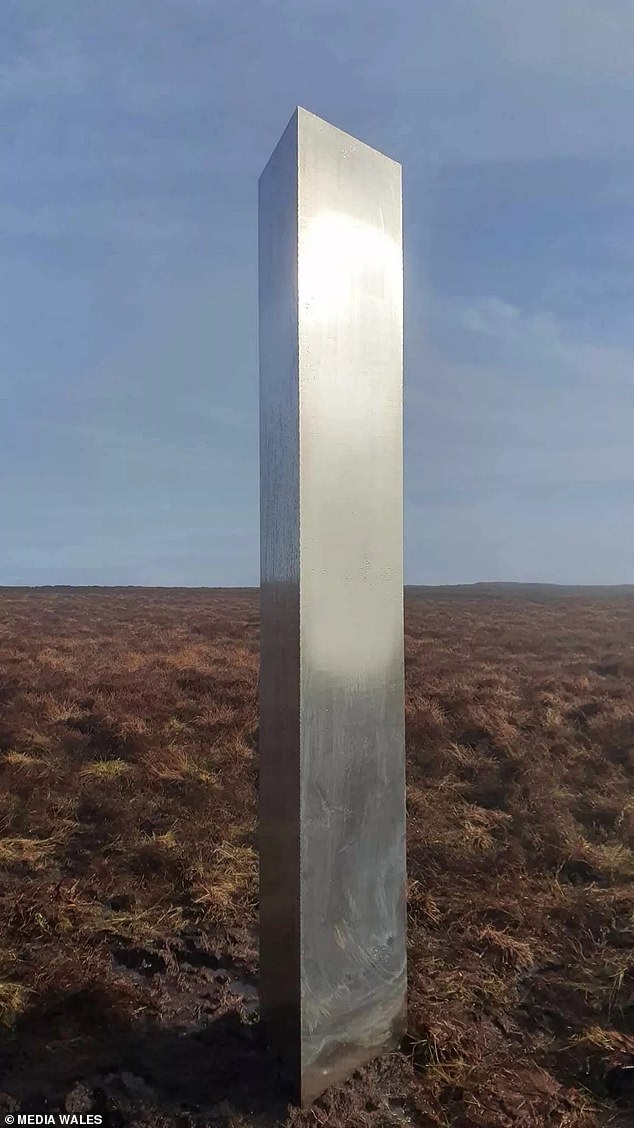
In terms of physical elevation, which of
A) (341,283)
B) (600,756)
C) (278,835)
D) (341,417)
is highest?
(341,283)

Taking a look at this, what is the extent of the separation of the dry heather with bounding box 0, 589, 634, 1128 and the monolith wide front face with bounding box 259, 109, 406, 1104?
1.33ft

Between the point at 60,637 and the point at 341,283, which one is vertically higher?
the point at 341,283

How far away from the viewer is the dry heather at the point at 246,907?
9.25ft

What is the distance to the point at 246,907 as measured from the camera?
4.46 meters

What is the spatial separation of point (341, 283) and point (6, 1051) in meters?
3.47

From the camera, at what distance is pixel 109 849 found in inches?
209

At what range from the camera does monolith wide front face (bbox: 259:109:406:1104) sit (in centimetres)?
262

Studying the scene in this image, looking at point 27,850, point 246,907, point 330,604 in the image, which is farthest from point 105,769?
point 330,604

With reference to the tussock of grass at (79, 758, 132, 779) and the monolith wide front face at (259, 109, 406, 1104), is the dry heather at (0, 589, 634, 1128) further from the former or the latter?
the monolith wide front face at (259, 109, 406, 1104)

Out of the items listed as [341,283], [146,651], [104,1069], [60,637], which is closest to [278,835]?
[104,1069]

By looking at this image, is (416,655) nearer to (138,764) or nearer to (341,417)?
(138,764)

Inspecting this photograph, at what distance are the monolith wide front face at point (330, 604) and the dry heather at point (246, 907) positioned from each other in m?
0.41

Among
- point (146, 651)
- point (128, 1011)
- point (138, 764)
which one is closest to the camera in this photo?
point (128, 1011)

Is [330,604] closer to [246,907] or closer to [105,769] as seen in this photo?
[246,907]
